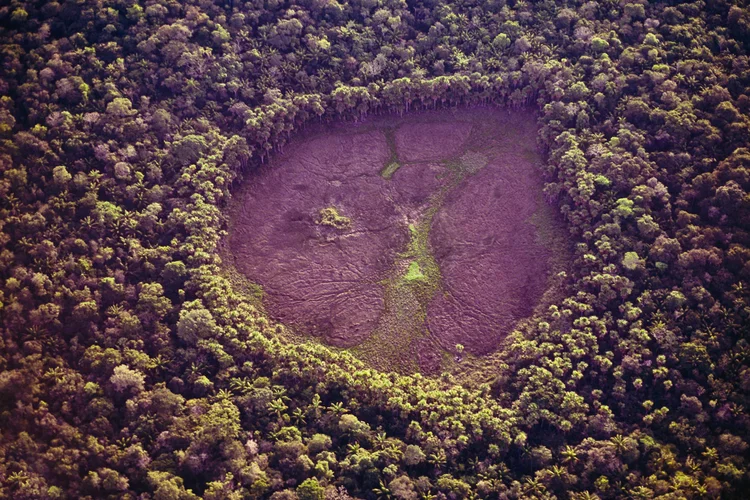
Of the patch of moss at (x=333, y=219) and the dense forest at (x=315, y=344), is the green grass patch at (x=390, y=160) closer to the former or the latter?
the dense forest at (x=315, y=344)

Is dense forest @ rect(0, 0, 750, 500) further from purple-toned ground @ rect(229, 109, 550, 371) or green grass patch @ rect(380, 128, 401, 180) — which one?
green grass patch @ rect(380, 128, 401, 180)

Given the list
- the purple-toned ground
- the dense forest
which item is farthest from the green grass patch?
the dense forest

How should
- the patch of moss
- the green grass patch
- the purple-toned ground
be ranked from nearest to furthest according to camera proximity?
the purple-toned ground < the patch of moss < the green grass patch

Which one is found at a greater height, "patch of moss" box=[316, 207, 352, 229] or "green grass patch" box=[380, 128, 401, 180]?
"green grass patch" box=[380, 128, 401, 180]

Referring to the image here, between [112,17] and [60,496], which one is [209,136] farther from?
[60,496]

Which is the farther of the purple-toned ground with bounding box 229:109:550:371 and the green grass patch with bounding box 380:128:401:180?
the green grass patch with bounding box 380:128:401:180

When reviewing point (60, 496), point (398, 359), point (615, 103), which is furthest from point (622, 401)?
point (60, 496)
